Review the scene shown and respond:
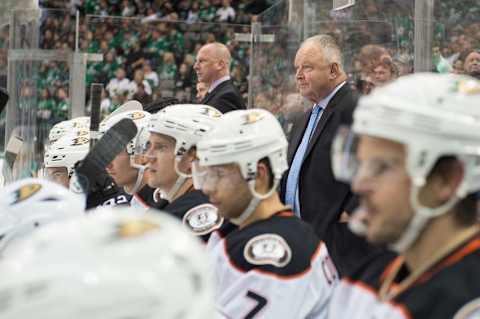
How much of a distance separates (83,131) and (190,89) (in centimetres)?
313

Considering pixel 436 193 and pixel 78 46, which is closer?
pixel 436 193

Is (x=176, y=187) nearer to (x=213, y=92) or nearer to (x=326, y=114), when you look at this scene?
(x=326, y=114)

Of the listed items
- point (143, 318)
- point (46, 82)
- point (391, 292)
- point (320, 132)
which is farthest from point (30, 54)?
point (143, 318)

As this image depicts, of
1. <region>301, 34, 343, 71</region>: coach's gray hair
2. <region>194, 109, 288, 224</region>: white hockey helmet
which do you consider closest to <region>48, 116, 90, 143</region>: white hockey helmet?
<region>301, 34, 343, 71</region>: coach's gray hair

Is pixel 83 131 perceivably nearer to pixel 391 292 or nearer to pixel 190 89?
pixel 190 89

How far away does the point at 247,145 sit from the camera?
11.0 feet

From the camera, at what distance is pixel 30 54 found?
826 cm

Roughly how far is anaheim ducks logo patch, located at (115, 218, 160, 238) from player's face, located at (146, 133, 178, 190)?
2858 millimetres

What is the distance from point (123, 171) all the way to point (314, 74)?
0.97 meters

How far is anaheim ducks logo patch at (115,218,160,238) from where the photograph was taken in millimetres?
1414

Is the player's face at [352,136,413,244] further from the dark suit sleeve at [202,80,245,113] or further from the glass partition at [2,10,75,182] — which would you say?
the glass partition at [2,10,75,182]

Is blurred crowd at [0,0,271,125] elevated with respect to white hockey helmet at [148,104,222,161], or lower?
elevated

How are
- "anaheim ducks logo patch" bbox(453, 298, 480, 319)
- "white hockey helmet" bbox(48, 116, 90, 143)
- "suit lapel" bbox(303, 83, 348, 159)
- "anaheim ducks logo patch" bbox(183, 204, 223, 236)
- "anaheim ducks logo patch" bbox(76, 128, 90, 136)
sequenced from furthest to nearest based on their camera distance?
"white hockey helmet" bbox(48, 116, 90, 143) → "anaheim ducks logo patch" bbox(76, 128, 90, 136) → "suit lapel" bbox(303, 83, 348, 159) → "anaheim ducks logo patch" bbox(183, 204, 223, 236) → "anaheim ducks logo patch" bbox(453, 298, 480, 319)

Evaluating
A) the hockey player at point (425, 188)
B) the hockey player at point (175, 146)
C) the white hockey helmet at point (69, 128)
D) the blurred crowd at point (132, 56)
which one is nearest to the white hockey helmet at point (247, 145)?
the hockey player at point (175, 146)
